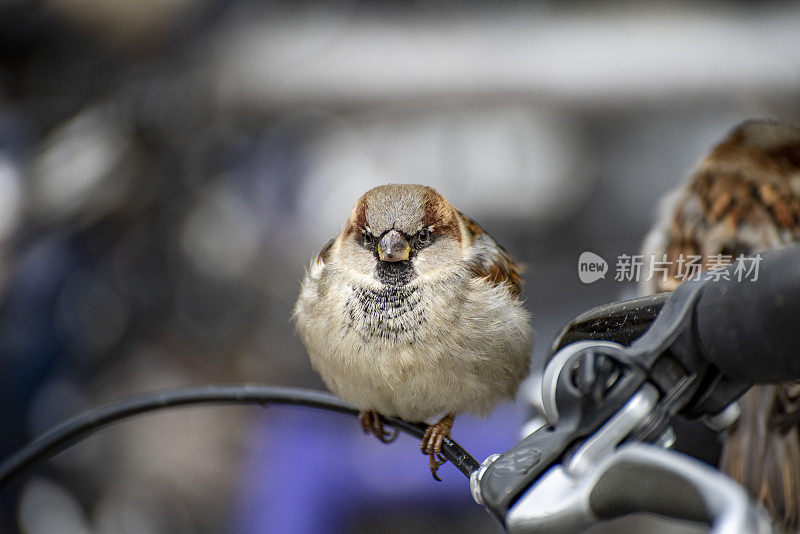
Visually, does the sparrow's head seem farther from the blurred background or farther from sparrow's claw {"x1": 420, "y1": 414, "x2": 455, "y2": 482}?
sparrow's claw {"x1": 420, "y1": 414, "x2": 455, "y2": 482}

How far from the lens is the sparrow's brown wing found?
616 millimetres

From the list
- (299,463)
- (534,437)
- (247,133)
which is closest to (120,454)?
(299,463)

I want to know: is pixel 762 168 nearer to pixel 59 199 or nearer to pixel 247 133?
pixel 247 133

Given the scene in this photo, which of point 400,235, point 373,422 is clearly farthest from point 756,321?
point 373,422

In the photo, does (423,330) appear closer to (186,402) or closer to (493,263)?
(493,263)

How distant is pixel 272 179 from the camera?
3.86 feet

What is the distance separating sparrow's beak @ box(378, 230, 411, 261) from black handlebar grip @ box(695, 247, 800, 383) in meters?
0.24

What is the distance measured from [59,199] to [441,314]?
4.46ft

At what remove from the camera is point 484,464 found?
1.36 feet

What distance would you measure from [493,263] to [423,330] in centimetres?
9

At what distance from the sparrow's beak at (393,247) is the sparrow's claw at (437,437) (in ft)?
0.61

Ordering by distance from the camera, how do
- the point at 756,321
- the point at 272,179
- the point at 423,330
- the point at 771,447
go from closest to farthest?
1. the point at 756,321
2. the point at 423,330
3. the point at 771,447
4. the point at 272,179

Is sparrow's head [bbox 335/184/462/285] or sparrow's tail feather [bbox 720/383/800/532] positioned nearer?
sparrow's head [bbox 335/184/462/285]

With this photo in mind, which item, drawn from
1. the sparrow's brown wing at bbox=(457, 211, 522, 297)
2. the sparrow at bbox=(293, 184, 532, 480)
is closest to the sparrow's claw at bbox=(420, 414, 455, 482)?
the sparrow at bbox=(293, 184, 532, 480)
